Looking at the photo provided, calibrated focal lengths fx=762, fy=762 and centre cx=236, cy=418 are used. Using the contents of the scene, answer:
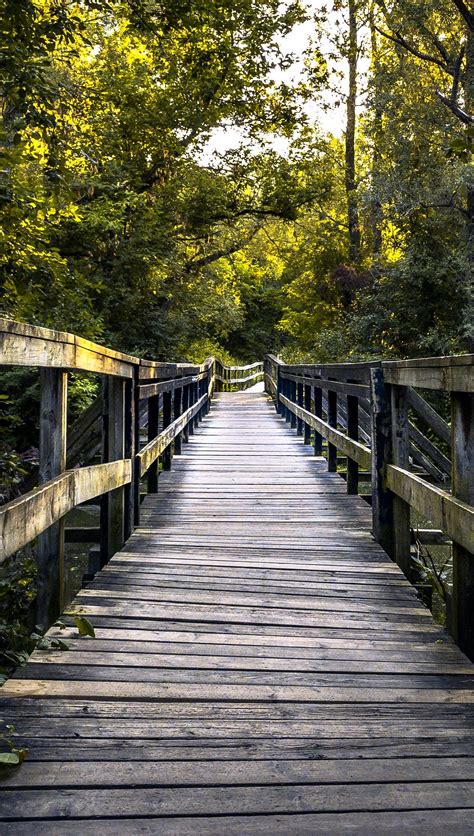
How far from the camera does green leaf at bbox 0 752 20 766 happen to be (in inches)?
75.7

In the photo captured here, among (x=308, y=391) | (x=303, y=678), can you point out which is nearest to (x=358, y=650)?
(x=303, y=678)

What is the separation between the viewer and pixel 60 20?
6727mm

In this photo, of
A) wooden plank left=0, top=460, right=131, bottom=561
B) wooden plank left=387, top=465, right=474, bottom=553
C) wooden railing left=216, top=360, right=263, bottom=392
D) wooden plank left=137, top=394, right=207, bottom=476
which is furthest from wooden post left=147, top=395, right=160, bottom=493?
wooden railing left=216, top=360, right=263, bottom=392

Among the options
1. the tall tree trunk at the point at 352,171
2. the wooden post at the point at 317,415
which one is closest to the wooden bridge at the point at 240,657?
the wooden post at the point at 317,415

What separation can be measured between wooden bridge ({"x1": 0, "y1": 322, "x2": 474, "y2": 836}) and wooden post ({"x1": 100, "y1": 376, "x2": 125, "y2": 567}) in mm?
14

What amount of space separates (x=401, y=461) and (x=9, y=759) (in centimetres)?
277

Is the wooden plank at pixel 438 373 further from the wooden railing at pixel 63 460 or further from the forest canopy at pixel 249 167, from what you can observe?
the forest canopy at pixel 249 167

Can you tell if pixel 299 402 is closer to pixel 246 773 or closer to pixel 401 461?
pixel 401 461

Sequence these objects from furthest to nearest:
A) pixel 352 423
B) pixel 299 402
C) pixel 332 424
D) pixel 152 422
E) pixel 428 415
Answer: pixel 299 402, pixel 332 424, pixel 152 422, pixel 352 423, pixel 428 415

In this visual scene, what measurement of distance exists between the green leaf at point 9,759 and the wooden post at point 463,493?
170 cm

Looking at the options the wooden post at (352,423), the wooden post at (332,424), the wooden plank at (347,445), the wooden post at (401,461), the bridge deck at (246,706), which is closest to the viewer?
the bridge deck at (246,706)

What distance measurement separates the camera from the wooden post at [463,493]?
2.87 m

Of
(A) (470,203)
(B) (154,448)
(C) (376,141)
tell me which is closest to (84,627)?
(B) (154,448)

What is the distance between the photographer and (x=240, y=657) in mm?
2852
